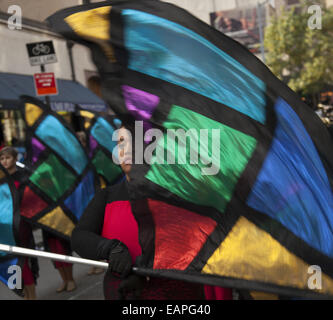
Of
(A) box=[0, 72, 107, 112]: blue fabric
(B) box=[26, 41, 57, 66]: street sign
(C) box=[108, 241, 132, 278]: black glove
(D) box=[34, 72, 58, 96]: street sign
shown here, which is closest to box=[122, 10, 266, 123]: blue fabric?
(C) box=[108, 241, 132, 278]: black glove

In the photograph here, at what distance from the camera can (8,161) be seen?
5.33 metres

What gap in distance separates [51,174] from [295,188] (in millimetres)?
3967

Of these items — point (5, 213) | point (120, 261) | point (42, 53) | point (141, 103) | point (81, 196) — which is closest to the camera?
point (141, 103)

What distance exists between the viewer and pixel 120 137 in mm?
2582

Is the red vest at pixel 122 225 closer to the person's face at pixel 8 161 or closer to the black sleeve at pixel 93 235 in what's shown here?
the black sleeve at pixel 93 235

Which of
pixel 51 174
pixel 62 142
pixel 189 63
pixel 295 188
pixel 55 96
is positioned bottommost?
pixel 55 96

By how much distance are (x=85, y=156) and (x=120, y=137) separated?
3227 mm

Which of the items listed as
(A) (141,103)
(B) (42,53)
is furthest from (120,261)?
(B) (42,53)

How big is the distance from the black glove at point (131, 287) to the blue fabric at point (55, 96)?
39.1 ft

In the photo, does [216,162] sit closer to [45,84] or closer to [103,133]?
[103,133]

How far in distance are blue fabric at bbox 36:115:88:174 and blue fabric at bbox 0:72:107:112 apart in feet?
27.5

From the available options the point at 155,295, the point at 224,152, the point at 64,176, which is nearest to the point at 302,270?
the point at 224,152

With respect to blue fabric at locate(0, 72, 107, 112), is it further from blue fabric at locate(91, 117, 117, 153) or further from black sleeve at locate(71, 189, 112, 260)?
black sleeve at locate(71, 189, 112, 260)
